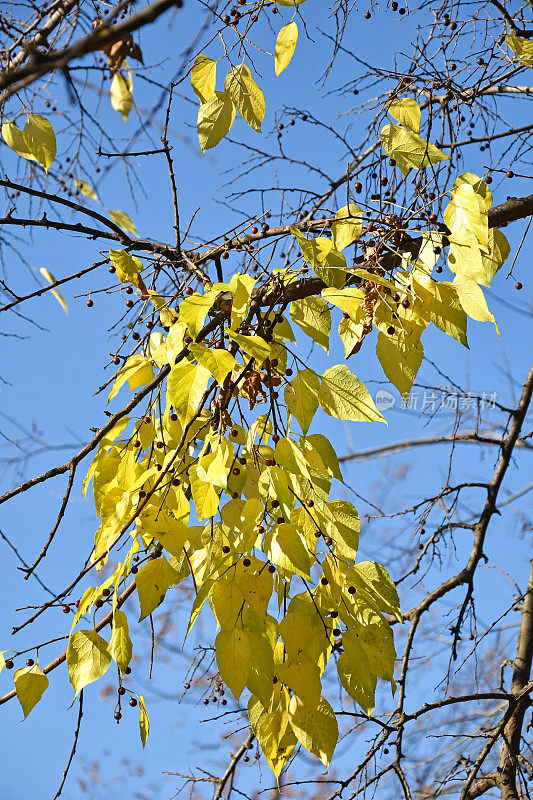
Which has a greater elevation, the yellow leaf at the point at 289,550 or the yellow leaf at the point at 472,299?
the yellow leaf at the point at 472,299

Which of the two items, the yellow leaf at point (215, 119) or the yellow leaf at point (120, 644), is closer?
the yellow leaf at point (120, 644)

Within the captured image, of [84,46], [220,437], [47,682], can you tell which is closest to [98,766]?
[47,682]

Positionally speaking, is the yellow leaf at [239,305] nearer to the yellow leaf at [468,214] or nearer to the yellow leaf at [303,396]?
the yellow leaf at [303,396]

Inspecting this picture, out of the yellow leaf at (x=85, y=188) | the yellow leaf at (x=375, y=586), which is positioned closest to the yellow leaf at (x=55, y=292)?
the yellow leaf at (x=85, y=188)

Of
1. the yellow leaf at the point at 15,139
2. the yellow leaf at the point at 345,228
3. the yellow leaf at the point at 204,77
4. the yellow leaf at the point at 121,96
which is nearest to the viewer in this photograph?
the yellow leaf at the point at 345,228

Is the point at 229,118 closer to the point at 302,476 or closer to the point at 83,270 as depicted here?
the point at 83,270

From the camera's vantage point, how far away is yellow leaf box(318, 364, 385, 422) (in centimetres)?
111

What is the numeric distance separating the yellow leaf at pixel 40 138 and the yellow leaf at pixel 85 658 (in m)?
0.88

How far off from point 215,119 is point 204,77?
12 cm

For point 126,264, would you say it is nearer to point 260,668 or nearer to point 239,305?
point 239,305

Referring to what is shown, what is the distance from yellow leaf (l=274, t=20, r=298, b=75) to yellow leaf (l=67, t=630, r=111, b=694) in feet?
3.63

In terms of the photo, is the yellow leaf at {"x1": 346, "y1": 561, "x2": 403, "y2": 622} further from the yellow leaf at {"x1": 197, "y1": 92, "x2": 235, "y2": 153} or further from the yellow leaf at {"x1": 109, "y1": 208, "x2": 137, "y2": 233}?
the yellow leaf at {"x1": 109, "y1": 208, "x2": 137, "y2": 233}

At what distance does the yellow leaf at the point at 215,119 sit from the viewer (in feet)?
4.42

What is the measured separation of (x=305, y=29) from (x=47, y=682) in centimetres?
174
